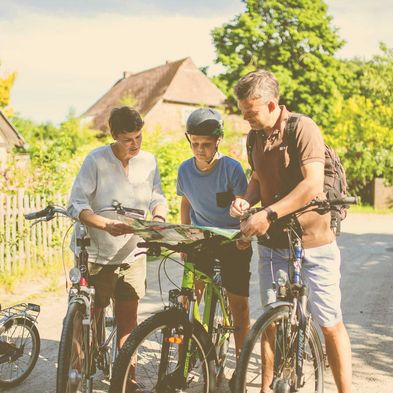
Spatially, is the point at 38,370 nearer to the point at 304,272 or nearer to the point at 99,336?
the point at 99,336

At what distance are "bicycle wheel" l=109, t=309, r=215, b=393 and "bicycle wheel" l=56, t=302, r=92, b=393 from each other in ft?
1.08

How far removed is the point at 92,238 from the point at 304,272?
137 centimetres

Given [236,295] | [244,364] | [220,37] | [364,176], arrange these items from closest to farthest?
1. [244,364]
2. [236,295]
3. [364,176]
4. [220,37]

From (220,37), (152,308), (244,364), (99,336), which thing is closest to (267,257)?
(244,364)

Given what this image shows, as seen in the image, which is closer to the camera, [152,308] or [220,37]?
[152,308]

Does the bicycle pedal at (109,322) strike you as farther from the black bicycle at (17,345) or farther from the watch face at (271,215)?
the watch face at (271,215)

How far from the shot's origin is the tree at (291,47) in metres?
34.0

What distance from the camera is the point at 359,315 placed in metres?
5.86

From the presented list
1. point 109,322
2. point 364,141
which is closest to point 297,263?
point 109,322

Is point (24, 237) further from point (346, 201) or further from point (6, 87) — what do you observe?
point (6, 87)

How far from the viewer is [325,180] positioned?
3.10 meters

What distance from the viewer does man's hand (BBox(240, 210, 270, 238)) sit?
2.70 m

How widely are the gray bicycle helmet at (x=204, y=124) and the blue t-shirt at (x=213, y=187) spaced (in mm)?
258

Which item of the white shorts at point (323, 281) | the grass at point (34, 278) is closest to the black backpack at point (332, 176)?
the white shorts at point (323, 281)
